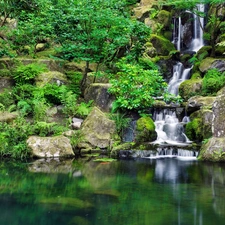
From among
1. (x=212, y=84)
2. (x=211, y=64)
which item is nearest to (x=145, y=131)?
(x=212, y=84)

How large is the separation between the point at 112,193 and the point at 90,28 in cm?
944

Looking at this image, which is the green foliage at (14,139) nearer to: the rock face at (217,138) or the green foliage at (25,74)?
the green foliage at (25,74)

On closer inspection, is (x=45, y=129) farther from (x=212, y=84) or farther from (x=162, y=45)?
(x=162, y=45)

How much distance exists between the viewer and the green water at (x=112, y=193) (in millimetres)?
5488

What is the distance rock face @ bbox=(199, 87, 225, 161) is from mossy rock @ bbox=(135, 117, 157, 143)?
7.38ft

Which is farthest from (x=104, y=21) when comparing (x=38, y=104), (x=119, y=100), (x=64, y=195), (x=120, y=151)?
(x=64, y=195)

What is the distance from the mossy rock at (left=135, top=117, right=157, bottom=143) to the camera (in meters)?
12.3

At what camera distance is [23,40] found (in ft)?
54.2

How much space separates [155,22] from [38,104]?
13.8 metres

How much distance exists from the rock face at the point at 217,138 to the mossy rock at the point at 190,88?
4223 millimetres

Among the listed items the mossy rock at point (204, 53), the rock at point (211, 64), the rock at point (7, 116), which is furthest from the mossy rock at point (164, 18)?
the rock at point (7, 116)

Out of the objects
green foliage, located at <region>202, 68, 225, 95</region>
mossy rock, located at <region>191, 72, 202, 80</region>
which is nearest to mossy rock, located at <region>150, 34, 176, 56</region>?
mossy rock, located at <region>191, 72, 202, 80</region>

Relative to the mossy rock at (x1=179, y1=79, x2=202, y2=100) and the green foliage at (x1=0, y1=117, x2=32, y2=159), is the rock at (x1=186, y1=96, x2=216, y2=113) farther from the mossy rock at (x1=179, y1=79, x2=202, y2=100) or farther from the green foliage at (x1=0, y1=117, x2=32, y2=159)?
the green foliage at (x1=0, y1=117, x2=32, y2=159)

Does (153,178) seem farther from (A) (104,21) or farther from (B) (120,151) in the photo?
(A) (104,21)
